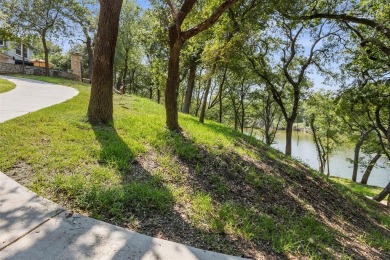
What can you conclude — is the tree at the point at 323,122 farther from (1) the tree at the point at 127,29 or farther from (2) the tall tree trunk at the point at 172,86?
(1) the tree at the point at 127,29

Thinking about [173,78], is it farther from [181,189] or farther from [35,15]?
[35,15]

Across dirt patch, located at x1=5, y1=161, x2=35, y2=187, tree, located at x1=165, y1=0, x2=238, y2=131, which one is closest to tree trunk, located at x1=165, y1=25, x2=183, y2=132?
tree, located at x1=165, y1=0, x2=238, y2=131

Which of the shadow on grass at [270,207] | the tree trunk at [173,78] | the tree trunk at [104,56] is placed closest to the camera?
the shadow on grass at [270,207]

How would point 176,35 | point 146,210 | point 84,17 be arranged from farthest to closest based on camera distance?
1. point 84,17
2. point 176,35
3. point 146,210

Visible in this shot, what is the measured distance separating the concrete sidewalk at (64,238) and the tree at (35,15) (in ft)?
64.0

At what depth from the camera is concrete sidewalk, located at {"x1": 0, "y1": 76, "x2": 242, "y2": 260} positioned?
1.89 meters

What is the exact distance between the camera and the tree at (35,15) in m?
17.7

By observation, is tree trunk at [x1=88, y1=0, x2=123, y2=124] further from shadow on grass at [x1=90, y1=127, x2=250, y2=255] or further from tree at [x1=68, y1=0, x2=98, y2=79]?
tree at [x1=68, y1=0, x2=98, y2=79]

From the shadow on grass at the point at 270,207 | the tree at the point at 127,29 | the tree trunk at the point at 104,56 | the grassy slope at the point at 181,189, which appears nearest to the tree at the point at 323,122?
the shadow on grass at the point at 270,207

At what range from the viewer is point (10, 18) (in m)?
17.6

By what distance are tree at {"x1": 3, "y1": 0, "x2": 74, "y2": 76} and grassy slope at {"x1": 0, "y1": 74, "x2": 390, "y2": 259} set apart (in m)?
16.5

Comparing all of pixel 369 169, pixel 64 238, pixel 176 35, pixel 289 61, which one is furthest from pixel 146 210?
pixel 369 169

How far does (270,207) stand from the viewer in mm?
3594

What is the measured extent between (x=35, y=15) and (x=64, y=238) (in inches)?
814
